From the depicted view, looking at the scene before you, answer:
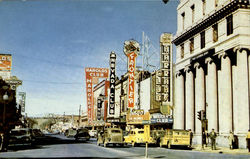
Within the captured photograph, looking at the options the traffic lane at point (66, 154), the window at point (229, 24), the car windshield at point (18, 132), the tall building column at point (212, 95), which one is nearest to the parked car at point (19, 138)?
the car windshield at point (18, 132)

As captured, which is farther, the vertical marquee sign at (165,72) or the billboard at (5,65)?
the vertical marquee sign at (165,72)

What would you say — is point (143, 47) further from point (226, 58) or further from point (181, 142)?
point (181, 142)

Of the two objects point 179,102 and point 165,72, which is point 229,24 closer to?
point 165,72

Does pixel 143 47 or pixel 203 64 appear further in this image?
pixel 143 47

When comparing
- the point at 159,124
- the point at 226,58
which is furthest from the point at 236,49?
the point at 159,124

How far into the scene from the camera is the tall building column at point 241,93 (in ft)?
105

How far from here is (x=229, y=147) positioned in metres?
32.6

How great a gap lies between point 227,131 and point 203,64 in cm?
1044

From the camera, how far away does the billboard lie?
1631 inches

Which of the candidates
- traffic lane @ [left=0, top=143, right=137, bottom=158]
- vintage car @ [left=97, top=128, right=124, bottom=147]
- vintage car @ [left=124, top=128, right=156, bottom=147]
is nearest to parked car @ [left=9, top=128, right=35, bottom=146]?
traffic lane @ [left=0, top=143, right=137, bottom=158]

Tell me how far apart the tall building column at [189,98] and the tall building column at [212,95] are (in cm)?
465

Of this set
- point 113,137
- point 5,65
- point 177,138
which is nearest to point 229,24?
point 177,138

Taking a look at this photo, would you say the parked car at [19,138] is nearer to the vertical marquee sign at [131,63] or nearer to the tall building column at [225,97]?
the tall building column at [225,97]

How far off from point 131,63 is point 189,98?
15.1 metres
